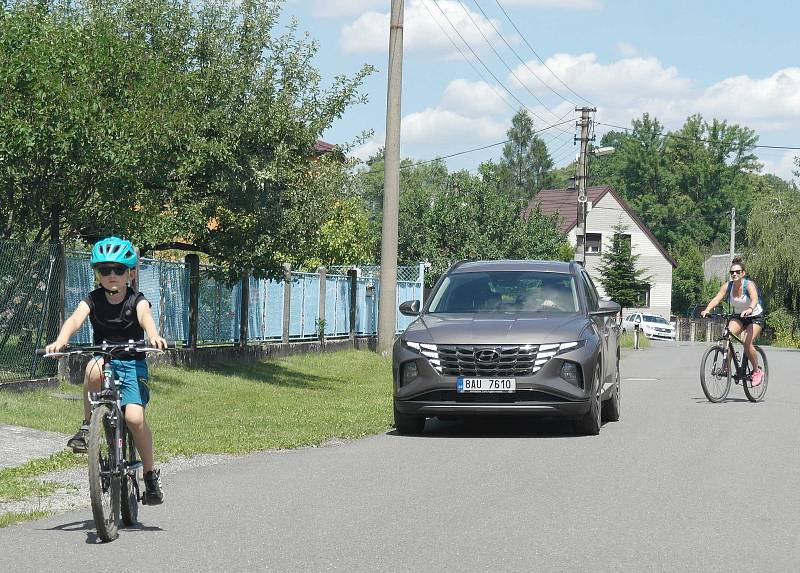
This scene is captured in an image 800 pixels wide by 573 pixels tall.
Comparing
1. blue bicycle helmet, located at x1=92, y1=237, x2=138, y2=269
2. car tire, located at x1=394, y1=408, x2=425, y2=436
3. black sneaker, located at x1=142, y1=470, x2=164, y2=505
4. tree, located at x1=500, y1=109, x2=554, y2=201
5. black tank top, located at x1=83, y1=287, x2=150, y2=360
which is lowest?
car tire, located at x1=394, y1=408, x2=425, y2=436

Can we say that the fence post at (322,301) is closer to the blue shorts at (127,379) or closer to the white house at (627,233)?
the blue shorts at (127,379)

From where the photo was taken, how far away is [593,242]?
3590 inches

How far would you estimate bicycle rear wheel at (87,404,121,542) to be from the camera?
7.04 metres

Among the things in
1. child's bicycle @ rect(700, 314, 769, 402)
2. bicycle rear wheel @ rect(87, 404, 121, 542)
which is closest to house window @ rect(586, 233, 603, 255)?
child's bicycle @ rect(700, 314, 769, 402)

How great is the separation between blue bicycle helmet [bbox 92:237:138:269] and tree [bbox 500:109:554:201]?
106 meters

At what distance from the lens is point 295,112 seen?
2084 cm

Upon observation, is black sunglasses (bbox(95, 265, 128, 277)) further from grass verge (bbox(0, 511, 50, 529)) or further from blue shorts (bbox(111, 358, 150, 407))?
grass verge (bbox(0, 511, 50, 529))

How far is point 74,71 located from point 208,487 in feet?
26.9

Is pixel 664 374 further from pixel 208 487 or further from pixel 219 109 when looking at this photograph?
pixel 208 487

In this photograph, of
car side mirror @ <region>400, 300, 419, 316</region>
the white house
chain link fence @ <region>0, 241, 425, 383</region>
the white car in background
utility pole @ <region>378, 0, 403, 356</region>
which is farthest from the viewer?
the white house

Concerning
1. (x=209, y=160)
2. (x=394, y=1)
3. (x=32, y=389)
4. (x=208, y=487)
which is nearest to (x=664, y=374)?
(x=394, y=1)

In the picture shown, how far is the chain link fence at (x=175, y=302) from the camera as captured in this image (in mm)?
15680

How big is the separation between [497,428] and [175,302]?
880 cm

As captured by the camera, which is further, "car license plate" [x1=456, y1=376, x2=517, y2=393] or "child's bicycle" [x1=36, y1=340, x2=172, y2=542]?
"car license plate" [x1=456, y1=376, x2=517, y2=393]
